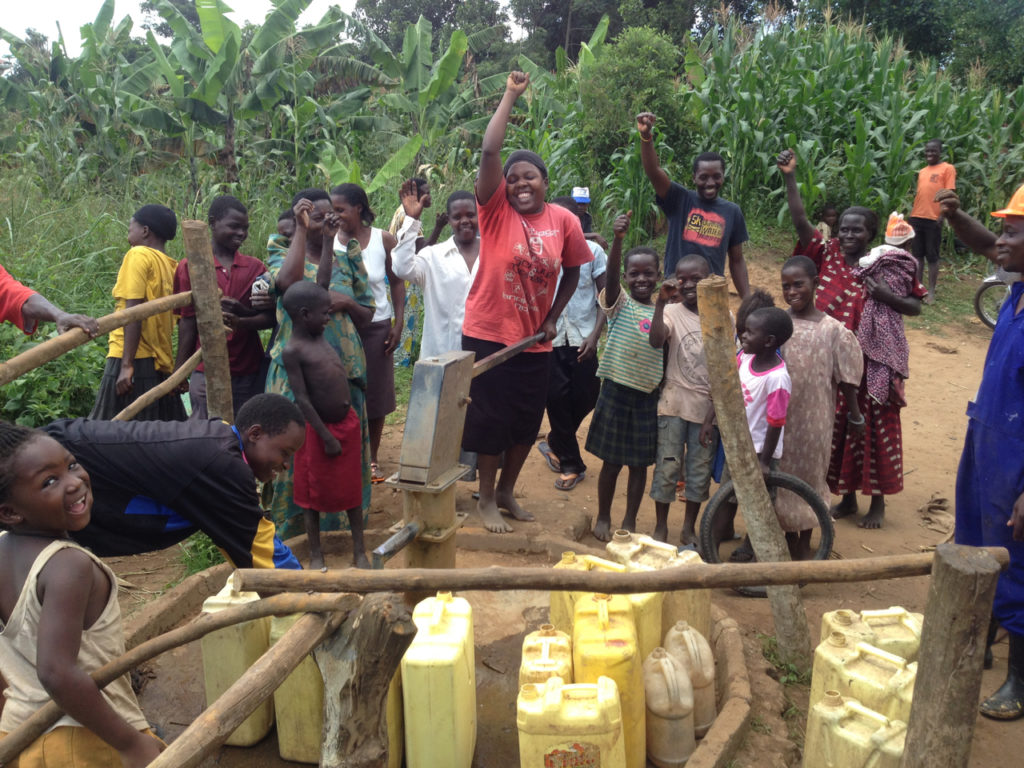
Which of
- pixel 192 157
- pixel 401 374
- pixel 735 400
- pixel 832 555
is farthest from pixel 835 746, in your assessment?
pixel 192 157

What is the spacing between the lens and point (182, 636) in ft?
5.78

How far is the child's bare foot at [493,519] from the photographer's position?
13.5 ft

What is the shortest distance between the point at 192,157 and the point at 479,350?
7.03 metres

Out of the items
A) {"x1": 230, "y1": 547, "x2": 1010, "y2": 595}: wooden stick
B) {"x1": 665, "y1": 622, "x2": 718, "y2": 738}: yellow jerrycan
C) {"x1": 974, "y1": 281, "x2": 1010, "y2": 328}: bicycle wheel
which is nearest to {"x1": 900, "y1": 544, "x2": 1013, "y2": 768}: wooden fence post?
{"x1": 230, "y1": 547, "x2": 1010, "y2": 595}: wooden stick

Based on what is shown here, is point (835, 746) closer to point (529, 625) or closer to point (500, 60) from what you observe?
point (529, 625)

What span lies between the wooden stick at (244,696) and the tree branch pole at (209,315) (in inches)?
71.3

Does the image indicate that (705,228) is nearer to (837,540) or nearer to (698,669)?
(837,540)

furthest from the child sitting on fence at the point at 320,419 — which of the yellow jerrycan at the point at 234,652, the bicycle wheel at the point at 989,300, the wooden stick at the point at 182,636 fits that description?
the bicycle wheel at the point at 989,300

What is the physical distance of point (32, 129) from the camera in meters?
11.0

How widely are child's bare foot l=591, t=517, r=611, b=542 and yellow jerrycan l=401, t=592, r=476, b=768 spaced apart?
1867mm

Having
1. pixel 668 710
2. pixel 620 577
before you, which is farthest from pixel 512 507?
pixel 620 577

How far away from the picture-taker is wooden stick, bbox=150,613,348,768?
1350 millimetres

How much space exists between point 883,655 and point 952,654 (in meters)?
0.89

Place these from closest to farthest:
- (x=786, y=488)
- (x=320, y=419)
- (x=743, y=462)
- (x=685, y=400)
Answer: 1. (x=743, y=462)
2. (x=320, y=419)
3. (x=786, y=488)
4. (x=685, y=400)
